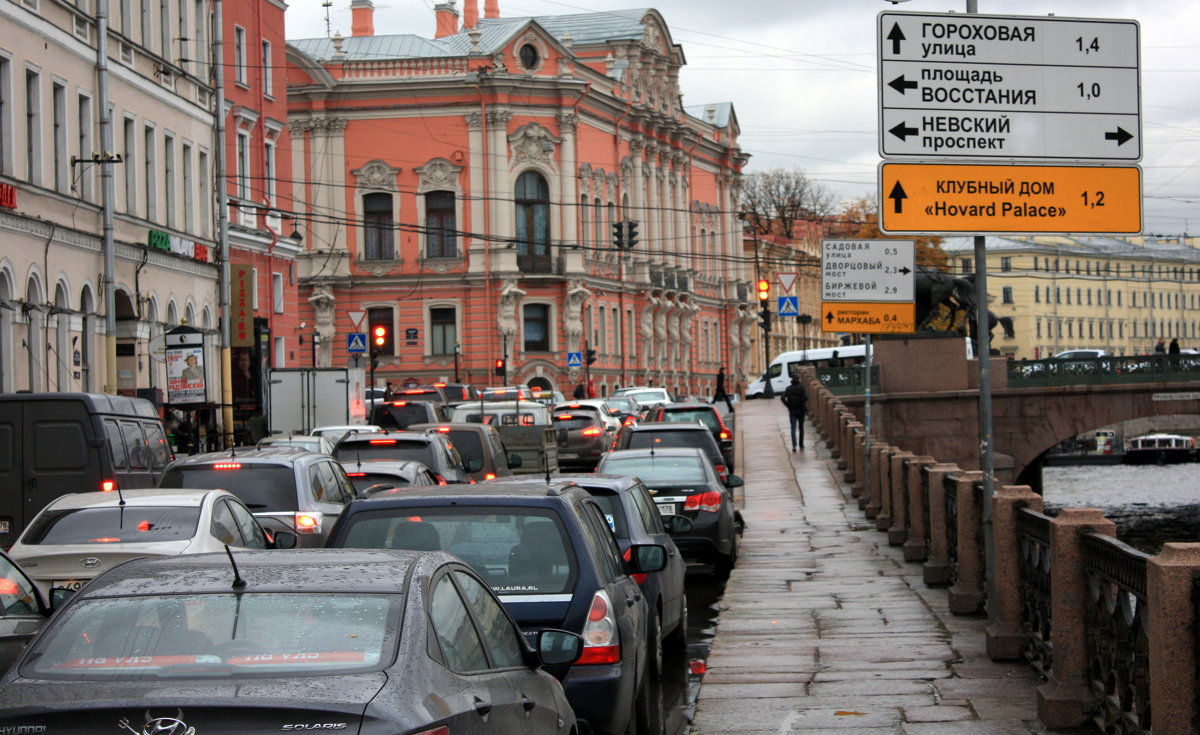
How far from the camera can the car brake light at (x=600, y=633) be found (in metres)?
8.52

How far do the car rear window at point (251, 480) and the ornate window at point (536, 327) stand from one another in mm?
57728

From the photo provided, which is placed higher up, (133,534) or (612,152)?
(612,152)

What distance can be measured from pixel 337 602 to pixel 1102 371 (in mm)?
51839

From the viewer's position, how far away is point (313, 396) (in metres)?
39.2

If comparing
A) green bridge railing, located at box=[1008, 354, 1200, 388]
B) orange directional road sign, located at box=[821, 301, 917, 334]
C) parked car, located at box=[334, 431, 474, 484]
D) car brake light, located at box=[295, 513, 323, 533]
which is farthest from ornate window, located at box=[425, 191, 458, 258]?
car brake light, located at box=[295, 513, 323, 533]

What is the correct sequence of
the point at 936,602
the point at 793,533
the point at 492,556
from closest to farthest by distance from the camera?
1. the point at 492,556
2. the point at 936,602
3. the point at 793,533

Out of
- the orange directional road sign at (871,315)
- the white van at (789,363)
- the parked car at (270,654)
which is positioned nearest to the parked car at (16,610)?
the parked car at (270,654)

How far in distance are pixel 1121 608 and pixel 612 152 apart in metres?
72.5

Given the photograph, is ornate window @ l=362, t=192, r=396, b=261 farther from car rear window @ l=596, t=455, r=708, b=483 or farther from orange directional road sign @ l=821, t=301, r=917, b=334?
car rear window @ l=596, t=455, r=708, b=483

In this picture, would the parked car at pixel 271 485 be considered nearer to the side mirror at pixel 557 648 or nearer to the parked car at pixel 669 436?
the parked car at pixel 669 436

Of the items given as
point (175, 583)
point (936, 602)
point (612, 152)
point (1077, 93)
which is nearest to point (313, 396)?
point (936, 602)

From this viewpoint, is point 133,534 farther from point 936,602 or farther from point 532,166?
point 532,166

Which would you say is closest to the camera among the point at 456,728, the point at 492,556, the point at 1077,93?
the point at 456,728

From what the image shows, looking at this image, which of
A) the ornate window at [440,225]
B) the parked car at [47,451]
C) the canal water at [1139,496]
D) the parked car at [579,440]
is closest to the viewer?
the parked car at [47,451]
